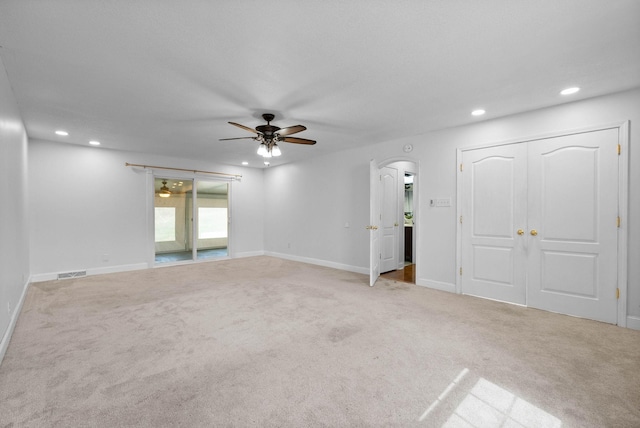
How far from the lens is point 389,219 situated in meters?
5.74

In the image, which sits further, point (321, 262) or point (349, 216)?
point (321, 262)

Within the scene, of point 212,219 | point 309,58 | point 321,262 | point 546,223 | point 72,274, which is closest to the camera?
point 309,58

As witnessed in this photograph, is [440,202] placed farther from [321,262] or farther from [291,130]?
[321,262]

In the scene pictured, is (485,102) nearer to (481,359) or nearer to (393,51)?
(393,51)

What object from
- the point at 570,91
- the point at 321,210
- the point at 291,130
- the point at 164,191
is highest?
the point at 570,91

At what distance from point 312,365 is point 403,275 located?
145 inches

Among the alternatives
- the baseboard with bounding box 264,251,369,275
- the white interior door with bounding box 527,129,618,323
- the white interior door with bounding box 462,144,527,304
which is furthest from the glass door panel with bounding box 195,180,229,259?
the white interior door with bounding box 527,129,618,323

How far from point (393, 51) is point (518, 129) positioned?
8.22 feet

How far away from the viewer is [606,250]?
315cm

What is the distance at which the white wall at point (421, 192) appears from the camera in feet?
10.0

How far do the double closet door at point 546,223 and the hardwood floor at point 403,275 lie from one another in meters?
1.10

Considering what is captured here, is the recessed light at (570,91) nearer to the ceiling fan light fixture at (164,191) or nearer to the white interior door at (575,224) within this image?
the white interior door at (575,224)

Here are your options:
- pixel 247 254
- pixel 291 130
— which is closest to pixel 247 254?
pixel 247 254

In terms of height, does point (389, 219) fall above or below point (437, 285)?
above
